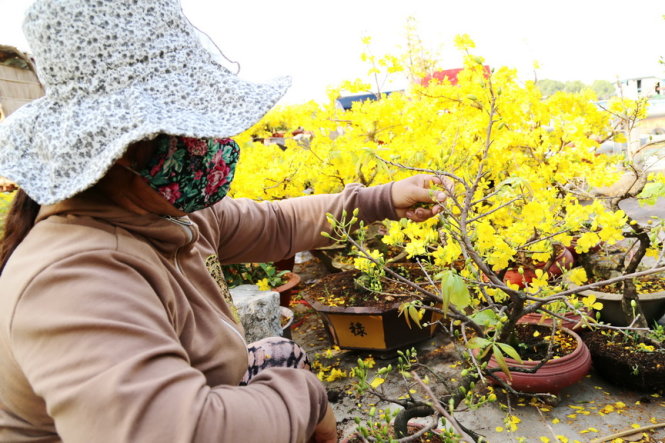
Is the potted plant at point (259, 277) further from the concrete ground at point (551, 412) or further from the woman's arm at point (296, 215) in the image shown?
the woman's arm at point (296, 215)

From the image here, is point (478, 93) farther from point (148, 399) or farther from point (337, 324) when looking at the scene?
point (148, 399)

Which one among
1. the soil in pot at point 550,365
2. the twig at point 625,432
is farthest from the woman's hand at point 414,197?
the twig at point 625,432

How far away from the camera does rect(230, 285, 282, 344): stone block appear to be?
8.81 ft

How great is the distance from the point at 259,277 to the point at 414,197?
2.20m

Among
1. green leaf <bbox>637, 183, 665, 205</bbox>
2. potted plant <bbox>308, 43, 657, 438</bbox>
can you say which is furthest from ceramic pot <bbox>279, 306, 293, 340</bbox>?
green leaf <bbox>637, 183, 665, 205</bbox>

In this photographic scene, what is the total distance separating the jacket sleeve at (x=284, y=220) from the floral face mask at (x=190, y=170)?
0.54 meters

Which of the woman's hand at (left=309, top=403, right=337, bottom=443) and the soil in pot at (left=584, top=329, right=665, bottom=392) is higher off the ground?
the woman's hand at (left=309, top=403, right=337, bottom=443)

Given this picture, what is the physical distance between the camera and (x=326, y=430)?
1175 mm

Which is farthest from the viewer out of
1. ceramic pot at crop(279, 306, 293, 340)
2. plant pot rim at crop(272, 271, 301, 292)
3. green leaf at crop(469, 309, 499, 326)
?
plant pot rim at crop(272, 271, 301, 292)

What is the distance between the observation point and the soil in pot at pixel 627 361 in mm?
2264

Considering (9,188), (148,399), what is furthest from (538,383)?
(9,188)

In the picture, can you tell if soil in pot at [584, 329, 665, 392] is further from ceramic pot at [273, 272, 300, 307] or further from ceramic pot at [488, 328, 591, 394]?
ceramic pot at [273, 272, 300, 307]

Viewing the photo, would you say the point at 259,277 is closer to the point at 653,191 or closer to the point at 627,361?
the point at 627,361

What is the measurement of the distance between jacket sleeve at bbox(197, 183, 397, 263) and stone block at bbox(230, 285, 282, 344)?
912 mm
